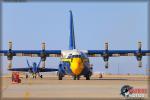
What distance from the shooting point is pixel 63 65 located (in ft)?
177

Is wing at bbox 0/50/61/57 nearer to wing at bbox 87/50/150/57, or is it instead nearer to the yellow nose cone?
wing at bbox 87/50/150/57

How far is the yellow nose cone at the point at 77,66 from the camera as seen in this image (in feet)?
165

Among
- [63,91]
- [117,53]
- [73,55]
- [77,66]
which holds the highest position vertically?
[117,53]

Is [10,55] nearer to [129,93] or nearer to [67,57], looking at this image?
[67,57]

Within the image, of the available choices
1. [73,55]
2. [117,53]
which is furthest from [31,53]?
[73,55]

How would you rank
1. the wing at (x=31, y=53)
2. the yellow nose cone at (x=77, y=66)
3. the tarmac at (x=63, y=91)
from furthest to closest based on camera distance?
the wing at (x=31, y=53)
the yellow nose cone at (x=77, y=66)
the tarmac at (x=63, y=91)

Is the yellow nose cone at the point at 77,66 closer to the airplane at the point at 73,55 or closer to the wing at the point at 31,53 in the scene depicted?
the airplane at the point at 73,55

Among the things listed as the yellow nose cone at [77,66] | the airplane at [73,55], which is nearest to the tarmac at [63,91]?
the yellow nose cone at [77,66]

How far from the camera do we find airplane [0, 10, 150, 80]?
50844 millimetres

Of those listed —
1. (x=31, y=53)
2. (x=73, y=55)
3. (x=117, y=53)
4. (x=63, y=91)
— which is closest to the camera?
(x=63, y=91)

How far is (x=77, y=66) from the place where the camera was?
1980 inches

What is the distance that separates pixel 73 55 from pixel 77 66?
1.50 metres

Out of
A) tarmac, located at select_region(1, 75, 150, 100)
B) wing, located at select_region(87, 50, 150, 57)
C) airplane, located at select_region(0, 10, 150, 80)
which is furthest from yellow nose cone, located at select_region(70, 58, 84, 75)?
wing, located at select_region(87, 50, 150, 57)

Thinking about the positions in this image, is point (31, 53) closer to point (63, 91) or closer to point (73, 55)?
point (73, 55)
